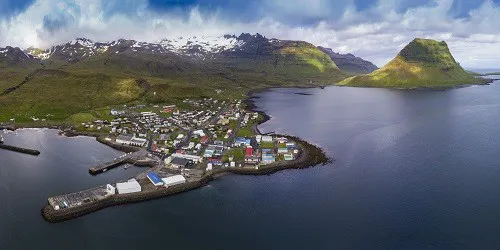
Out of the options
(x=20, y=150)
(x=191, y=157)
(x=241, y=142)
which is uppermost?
(x=20, y=150)

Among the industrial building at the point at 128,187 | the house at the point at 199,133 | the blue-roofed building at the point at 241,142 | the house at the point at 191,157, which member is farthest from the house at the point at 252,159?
the house at the point at 199,133

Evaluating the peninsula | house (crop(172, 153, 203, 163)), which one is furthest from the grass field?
house (crop(172, 153, 203, 163))

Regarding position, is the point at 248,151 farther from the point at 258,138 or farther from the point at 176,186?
the point at 176,186

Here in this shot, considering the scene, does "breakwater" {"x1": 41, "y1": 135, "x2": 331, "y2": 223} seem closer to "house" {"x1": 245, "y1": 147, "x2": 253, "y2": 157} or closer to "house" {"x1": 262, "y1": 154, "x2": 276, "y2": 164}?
"house" {"x1": 262, "y1": 154, "x2": 276, "y2": 164}

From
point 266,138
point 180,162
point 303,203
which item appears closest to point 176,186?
point 180,162

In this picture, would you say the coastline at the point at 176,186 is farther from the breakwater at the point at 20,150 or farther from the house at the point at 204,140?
the house at the point at 204,140

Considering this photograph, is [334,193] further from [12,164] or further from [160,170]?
[12,164]
